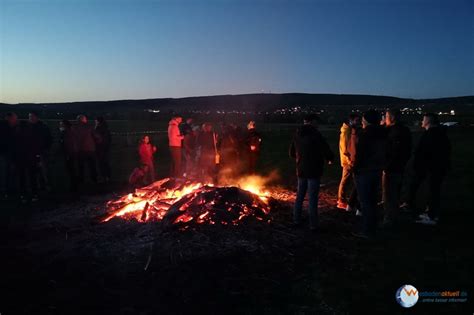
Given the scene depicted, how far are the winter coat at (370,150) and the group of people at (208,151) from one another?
6086 mm

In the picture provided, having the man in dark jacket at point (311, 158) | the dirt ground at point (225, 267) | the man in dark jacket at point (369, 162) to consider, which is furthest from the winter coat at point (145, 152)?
the man in dark jacket at point (369, 162)

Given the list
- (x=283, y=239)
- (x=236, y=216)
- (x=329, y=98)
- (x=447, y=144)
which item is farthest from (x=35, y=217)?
(x=329, y=98)

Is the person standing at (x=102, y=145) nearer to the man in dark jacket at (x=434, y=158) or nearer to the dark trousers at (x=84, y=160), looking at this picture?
the dark trousers at (x=84, y=160)

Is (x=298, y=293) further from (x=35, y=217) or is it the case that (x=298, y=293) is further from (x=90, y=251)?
(x=35, y=217)

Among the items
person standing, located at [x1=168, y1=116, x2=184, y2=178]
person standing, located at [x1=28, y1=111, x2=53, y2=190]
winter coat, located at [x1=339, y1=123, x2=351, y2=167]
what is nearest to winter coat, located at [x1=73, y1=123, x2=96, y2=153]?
person standing, located at [x1=28, y1=111, x2=53, y2=190]

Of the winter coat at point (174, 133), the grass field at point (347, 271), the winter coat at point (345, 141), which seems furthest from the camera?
the winter coat at point (174, 133)

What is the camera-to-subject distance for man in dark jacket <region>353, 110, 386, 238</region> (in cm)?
696

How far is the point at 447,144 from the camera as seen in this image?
801 cm

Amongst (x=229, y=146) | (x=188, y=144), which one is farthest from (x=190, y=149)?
(x=229, y=146)

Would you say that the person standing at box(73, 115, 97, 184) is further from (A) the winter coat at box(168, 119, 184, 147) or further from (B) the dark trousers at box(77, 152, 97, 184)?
(A) the winter coat at box(168, 119, 184, 147)

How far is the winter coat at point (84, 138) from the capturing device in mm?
11508

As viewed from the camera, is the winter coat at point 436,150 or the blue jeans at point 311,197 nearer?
the blue jeans at point 311,197

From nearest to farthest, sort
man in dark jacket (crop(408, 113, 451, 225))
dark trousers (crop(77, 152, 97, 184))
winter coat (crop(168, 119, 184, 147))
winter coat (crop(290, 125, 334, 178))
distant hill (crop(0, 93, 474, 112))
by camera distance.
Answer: winter coat (crop(290, 125, 334, 178))
man in dark jacket (crop(408, 113, 451, 225))
dark trousers (crop(77, 152, 97, 184))
winter coat (crop(168, 119, 184, 147))
distant hill (crop(0, 93, 474, 112))

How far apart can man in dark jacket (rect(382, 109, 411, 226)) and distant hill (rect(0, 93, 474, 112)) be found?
102 m
